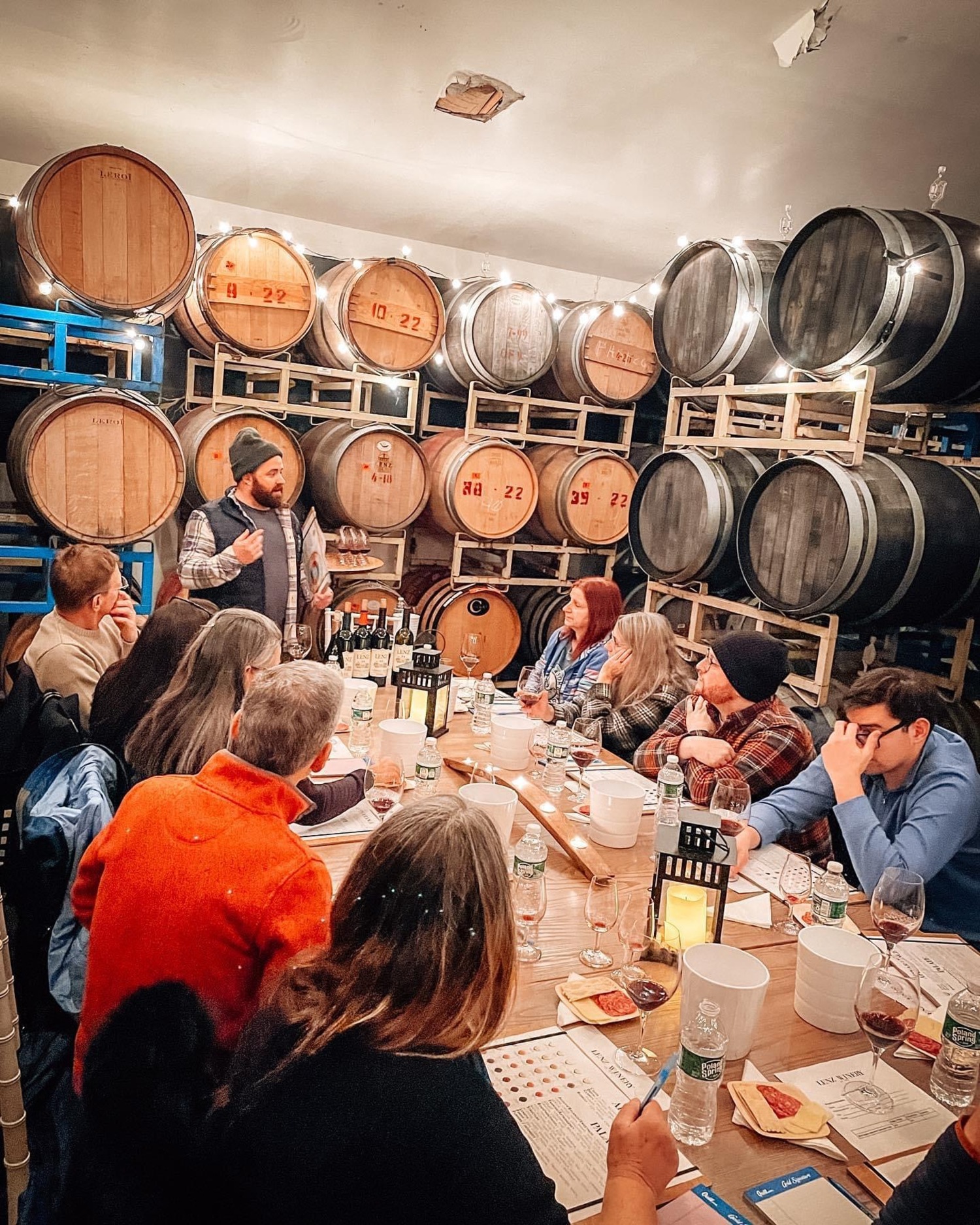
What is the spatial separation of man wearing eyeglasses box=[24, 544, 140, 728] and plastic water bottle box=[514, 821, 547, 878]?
1675 millimetres

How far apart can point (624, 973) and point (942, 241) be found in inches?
142

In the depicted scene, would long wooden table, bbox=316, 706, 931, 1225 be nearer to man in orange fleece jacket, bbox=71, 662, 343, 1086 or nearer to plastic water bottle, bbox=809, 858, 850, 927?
plastic water bottle, bbox=809, 858, 850, 927

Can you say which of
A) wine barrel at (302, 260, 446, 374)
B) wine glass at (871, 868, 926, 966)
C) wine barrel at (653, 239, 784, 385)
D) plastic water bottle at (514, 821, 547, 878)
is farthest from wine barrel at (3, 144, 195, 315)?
wine glass at (871, 868, 926, 966)

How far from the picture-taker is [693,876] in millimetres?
1863

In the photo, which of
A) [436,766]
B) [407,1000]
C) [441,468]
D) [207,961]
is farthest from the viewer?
[441,468]

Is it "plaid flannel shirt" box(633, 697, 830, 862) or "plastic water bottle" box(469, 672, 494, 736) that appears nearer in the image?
"plaid flannel shirt" box(633, 697, 830, 862)

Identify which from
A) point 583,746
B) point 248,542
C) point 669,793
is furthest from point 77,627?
point 669,793

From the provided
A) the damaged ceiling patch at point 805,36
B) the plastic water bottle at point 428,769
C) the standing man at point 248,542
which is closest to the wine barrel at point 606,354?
the standing man at point 248,542

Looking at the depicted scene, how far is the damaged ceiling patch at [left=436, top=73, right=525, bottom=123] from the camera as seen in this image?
4055 millimetres

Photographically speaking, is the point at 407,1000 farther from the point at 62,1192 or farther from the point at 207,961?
the point at 62,1192

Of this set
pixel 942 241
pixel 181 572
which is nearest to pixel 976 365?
pixel 942 241

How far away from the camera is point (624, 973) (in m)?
1.69

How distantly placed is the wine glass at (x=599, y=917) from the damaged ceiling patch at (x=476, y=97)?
3707 millimetres

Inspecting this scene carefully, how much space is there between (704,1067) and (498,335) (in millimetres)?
5283
